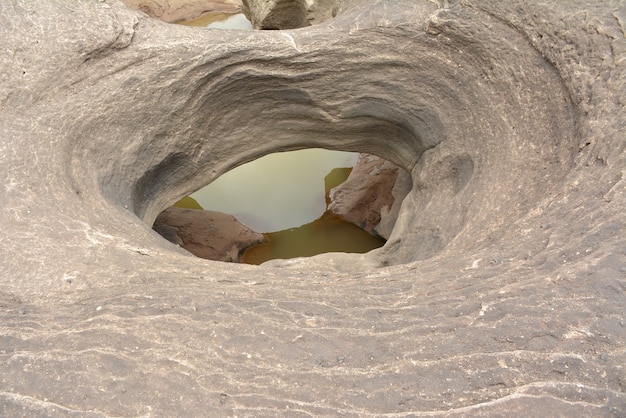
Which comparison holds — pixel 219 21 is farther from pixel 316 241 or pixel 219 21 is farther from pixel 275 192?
pixel 316 241

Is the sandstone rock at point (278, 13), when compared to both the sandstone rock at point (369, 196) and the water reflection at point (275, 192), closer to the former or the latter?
the water reflection at point (275, 192)

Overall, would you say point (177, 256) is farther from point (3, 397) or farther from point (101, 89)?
point (101, 89)

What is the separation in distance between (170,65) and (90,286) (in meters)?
1.27

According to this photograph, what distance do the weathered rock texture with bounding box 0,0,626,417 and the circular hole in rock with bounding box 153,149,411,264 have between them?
778 mm

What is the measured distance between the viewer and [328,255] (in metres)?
2.58

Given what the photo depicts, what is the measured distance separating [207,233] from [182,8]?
4658mm

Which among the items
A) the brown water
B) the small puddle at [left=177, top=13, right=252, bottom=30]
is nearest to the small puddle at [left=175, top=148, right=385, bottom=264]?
the brown water

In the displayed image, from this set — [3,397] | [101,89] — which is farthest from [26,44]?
[3,397]

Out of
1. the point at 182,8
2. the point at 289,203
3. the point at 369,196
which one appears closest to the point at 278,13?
the point at 289,203

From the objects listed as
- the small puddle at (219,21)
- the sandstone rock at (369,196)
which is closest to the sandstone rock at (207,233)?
the sandstone rock at (369,196)

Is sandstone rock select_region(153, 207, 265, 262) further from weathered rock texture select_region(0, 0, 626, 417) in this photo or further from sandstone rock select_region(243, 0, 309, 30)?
sandstone rock select_region(243, 0, 309, 30)

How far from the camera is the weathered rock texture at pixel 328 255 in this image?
3.91 ft

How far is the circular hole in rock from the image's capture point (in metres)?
3.76

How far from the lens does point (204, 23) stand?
7020mm
